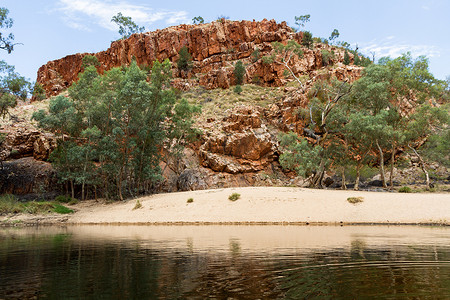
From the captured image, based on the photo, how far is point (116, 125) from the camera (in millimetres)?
38562

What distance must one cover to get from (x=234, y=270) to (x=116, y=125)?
1280 inches

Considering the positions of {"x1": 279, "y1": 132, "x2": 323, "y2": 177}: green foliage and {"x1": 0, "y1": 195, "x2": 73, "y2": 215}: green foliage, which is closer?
{"x1": 0, "y1": 195, "x2": 73, "y2": 215}: green foliage

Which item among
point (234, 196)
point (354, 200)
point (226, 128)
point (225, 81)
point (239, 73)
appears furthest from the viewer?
point (225, 81)

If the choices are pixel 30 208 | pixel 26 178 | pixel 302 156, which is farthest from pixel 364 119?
pixel 26 178

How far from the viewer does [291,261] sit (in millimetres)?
10508

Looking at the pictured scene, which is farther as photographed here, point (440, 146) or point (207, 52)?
point (207, 52)

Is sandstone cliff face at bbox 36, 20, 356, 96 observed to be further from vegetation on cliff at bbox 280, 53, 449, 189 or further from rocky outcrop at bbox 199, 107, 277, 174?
vegetation on cliff at bbox 280, 53, 449, 189

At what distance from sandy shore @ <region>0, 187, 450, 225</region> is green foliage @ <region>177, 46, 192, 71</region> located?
62.6 metres

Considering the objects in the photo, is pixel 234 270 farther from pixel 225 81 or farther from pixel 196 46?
pixel 196 46

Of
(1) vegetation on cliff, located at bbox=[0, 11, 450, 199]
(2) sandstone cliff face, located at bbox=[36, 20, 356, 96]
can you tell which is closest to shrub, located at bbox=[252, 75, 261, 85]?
(2) sandstone cliff face, located at bbox=[36, 20, 356, 96]

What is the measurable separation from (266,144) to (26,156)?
33.8 m

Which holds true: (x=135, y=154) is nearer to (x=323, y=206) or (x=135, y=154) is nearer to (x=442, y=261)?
(x=323, y=206)

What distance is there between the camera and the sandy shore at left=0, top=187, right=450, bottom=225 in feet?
82.2

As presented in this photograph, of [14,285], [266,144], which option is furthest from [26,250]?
[266,144]
